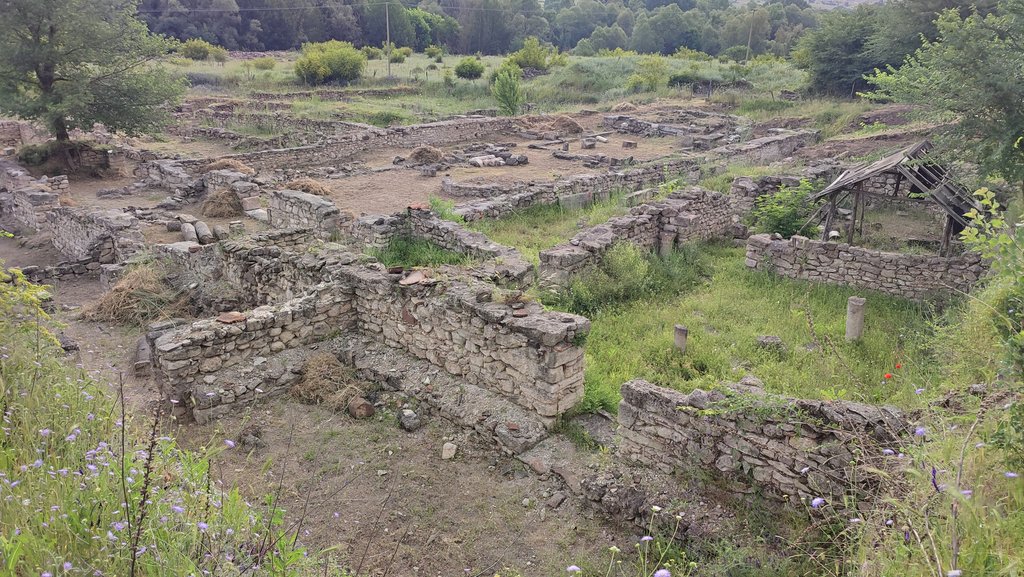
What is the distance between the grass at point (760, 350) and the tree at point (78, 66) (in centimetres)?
1982

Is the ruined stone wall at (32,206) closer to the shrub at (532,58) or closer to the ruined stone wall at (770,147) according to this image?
the ruined stone wall at (770,147)

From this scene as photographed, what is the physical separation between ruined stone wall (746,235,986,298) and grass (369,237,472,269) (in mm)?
5754

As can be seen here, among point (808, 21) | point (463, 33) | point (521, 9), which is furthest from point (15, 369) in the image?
point (808, 21)

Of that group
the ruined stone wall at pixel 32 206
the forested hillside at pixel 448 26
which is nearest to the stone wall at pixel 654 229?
the ruined stone wall at pixel 32 206

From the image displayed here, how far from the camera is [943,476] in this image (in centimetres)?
355

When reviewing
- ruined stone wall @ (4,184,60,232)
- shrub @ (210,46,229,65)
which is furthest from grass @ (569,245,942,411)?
shrub @ (210,46,229,65)

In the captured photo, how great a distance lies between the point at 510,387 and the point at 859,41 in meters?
35.9

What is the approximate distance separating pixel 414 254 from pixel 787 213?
7.55m

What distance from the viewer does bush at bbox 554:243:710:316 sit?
10.4 m

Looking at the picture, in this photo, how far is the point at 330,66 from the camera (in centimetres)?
4572

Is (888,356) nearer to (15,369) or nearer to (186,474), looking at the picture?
(186,474)

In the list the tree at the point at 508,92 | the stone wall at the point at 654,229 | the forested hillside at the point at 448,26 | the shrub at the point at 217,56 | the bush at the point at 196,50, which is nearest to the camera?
the stone wall at the point at 654,229

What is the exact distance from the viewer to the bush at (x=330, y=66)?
44.6 metres

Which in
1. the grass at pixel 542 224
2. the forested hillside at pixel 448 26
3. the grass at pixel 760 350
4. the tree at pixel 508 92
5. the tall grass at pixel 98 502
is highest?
the forested hillside at pixel 448 26
